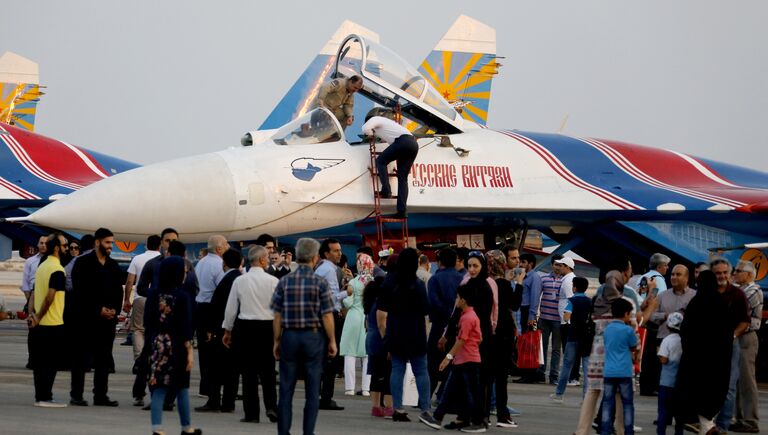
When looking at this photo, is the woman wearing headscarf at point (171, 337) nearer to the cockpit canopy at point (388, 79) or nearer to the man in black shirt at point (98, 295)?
the man in black shirt at point (98, 295)

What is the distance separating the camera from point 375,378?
1029cm

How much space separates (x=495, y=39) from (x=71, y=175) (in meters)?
12.2

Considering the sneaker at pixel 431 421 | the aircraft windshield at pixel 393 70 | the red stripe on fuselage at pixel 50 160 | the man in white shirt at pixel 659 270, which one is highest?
the red stripe on fuselage at pixel 50 160

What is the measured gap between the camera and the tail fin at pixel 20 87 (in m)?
38.7

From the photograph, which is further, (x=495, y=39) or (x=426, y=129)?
(x=495, y=39)

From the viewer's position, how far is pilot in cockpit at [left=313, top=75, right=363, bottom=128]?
1586cm

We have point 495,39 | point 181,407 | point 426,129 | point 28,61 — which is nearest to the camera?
point 181,407

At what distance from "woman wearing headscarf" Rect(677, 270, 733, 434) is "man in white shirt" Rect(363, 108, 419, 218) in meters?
6.17

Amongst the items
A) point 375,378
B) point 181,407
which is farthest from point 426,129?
point 181,407

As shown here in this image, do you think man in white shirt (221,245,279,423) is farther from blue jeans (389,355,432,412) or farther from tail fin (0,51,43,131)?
tail fin (0,51,43,131)

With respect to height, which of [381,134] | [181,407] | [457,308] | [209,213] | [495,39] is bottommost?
[181,407]

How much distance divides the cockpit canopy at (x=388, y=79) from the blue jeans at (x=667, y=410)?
24.3ft

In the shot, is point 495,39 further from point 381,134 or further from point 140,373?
point 140,373

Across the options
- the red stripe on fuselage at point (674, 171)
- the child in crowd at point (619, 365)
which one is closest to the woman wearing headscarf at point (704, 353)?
the child in crowd at point (619, 365)
